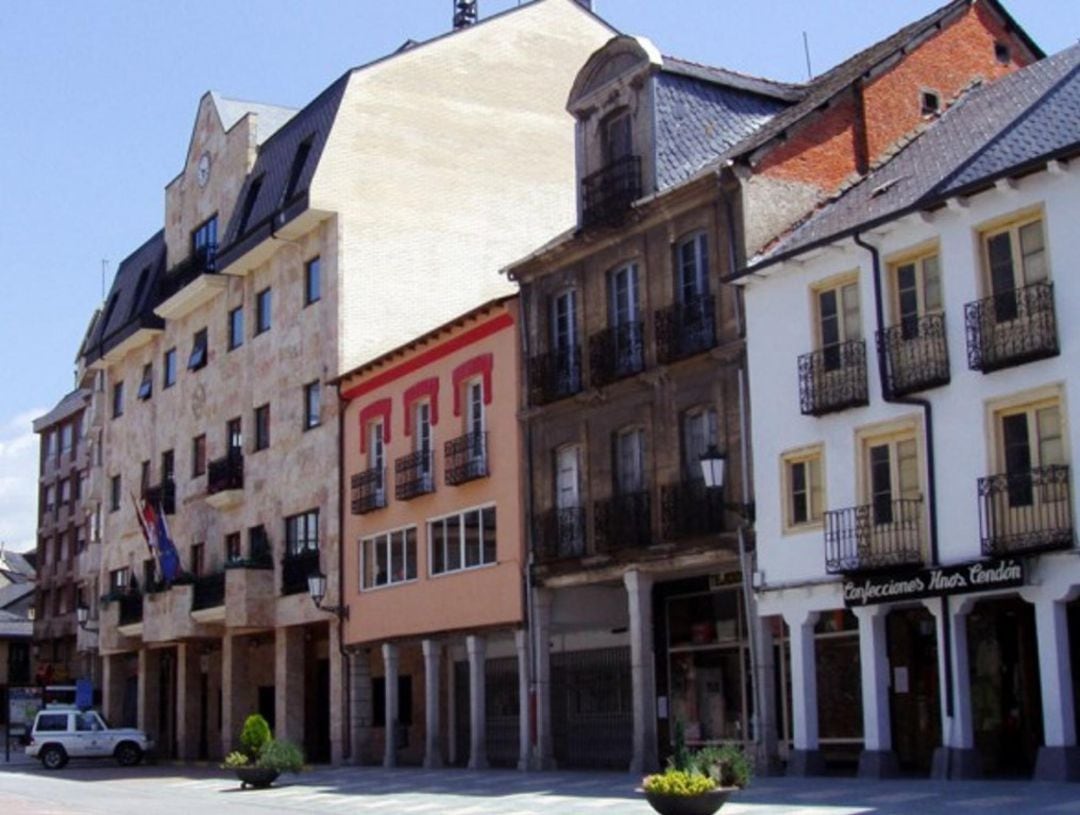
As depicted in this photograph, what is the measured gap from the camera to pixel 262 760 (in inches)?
1309

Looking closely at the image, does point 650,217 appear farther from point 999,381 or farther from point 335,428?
point 335,428

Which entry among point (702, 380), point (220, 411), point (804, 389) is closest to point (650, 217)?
point (702, 380)

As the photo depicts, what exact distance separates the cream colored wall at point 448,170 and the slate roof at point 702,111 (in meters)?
12.0

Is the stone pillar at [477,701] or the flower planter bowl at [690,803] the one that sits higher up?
the stone pillar at [477,701]

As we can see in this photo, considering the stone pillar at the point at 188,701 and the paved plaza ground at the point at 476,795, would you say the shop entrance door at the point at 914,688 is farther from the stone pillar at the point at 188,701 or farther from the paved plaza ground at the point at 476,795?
the stone pillar at the point at 188,701

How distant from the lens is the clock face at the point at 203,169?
2126 inches

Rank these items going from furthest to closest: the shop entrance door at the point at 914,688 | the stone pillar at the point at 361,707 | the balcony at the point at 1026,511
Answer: the stone pillar at the point at 361,707, the shop entrance door at the point at 914,688, the balcony at the point at 1026,511

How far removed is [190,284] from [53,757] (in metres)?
14.6

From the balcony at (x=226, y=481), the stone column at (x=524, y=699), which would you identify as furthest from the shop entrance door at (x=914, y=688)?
the balcony at (x=226, y=481)

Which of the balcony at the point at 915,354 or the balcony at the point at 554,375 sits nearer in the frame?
the balcony at the point at 915,354

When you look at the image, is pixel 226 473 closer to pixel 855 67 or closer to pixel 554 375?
pixel 554 375

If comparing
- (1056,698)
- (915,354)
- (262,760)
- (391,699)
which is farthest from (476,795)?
(391,699)

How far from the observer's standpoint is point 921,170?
94.7 feet

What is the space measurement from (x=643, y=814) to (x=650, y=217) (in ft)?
43.4
